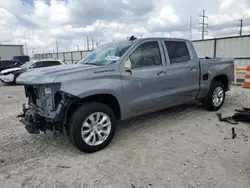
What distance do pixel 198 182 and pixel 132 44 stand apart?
2.57 metres

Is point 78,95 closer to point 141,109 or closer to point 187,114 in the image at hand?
point 141,109

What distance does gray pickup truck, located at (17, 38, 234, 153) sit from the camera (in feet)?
10.4

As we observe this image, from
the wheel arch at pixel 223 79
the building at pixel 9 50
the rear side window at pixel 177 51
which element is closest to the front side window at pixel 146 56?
the rear side window at pixel 177 51

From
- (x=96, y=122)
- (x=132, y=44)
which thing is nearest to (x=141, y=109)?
(x=96, y=122)

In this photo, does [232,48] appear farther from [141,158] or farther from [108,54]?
[141,158]

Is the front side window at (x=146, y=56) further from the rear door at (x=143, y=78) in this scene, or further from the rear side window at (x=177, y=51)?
the rear side window at (x=177, y=51)

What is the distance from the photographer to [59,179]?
2.76 m

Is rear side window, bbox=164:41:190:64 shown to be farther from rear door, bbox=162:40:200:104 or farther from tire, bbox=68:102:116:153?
tire, bbox=68:102:116:153

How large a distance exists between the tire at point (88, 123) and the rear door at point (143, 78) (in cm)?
44

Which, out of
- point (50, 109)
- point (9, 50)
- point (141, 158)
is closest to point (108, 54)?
point (50, 109)

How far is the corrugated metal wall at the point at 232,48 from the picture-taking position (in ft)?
42.8

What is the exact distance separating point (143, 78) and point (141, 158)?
1466 mm

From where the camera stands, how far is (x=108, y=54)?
13.5ft

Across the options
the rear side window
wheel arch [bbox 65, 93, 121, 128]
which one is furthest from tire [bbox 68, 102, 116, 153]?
the rear side window
